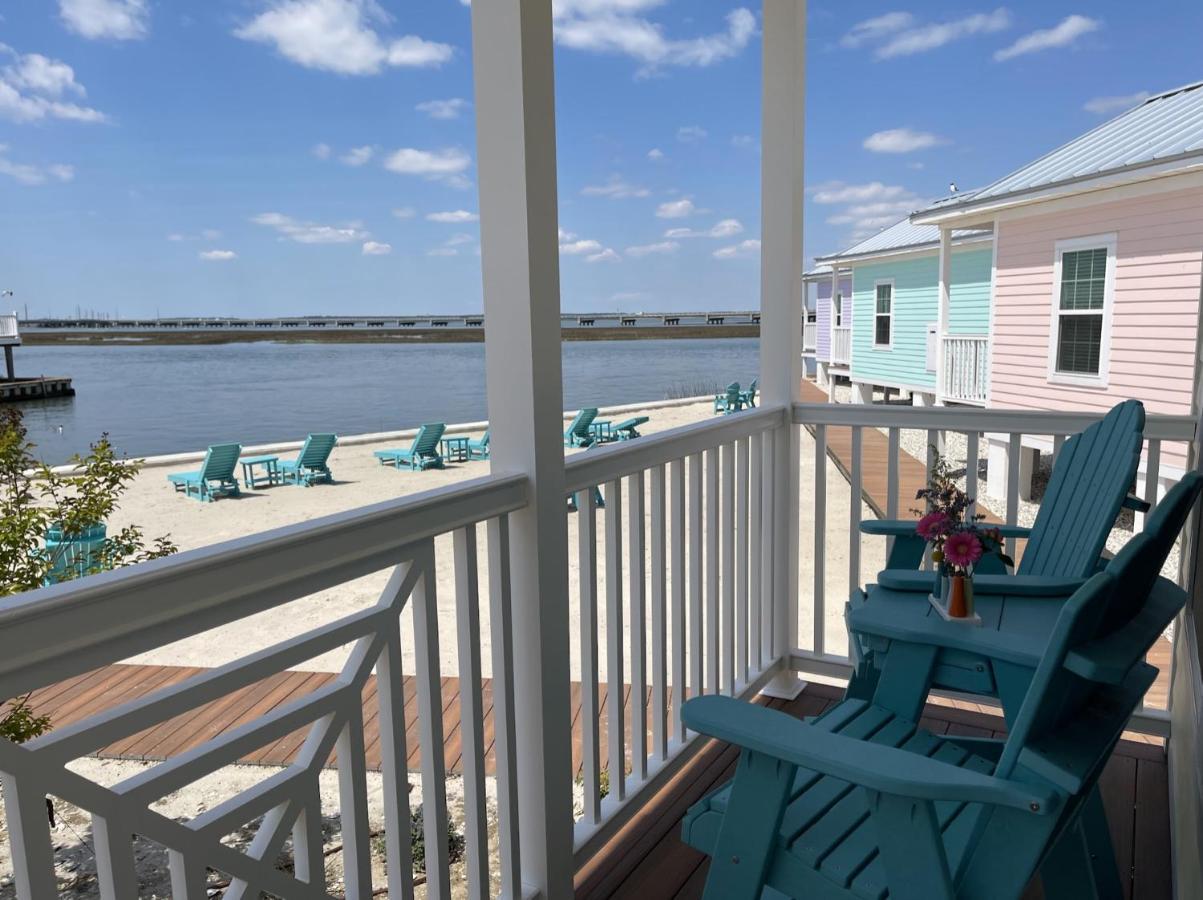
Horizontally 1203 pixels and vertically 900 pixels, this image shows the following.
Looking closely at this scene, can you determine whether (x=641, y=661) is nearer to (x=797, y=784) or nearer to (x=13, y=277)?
(x=797, y=784)

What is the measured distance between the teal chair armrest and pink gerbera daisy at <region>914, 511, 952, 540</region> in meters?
0.84

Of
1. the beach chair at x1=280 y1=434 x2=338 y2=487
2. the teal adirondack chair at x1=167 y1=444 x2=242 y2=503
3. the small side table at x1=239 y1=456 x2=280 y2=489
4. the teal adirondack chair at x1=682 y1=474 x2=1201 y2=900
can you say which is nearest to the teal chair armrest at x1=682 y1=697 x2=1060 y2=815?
the teal adirondack chair at x1=682 y1=474 x2=1201 y2=900

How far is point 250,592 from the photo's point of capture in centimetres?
117

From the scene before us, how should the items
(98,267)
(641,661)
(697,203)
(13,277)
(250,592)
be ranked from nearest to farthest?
(250,592) → (641,661) → (13,277) → (98,267) → (697,203)

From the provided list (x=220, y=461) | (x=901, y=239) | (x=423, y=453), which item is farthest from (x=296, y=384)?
(x=901, y=239)

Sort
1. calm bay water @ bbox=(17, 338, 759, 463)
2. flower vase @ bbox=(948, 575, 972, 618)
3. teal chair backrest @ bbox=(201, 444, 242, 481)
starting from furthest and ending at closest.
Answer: calm bay water @ bbox=(17, 338, 759, 463) → teal chair backrest @ bbox=(201, 444, 242, 481) → flower vase @ bbox=(948, 575, 972, 618)

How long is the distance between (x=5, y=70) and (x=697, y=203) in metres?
16.2

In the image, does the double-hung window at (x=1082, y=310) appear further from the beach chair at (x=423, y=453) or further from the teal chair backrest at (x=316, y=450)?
the teal chair backrest at (x=316, y=450)

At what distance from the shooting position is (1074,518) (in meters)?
2.13

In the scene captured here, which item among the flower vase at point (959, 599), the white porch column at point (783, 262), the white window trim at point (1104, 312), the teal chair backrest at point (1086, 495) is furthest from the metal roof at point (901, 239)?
the flower vase at point (959, 599)

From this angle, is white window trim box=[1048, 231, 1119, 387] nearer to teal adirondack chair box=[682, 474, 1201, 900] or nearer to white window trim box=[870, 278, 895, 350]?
white window trim box=[870, 278, 895, 350]

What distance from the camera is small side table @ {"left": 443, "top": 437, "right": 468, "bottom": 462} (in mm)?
17391

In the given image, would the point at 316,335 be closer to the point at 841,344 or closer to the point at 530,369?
the point at 841,344

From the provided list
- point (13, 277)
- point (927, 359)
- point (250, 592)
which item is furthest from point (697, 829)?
point (13, 277)
